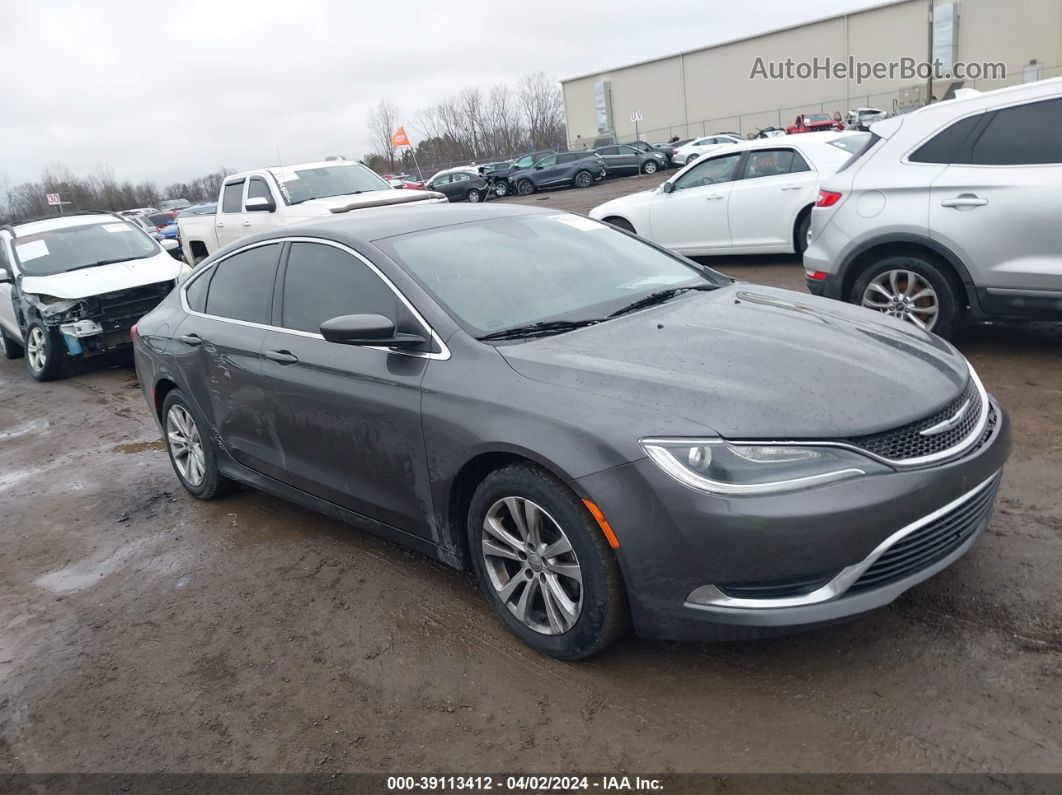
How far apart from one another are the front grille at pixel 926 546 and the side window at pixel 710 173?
25.5 feet

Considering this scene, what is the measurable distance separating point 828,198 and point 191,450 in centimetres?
498

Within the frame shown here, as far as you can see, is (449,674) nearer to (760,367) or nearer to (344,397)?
(344,397)

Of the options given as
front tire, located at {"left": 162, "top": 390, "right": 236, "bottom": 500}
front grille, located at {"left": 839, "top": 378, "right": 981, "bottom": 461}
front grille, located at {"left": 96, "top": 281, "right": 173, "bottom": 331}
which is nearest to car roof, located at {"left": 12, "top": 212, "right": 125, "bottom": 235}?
front grille, located at {"left": 96, "top": 281, "right": 173, "bottom": 331}

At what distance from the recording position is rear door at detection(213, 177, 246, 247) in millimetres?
12148

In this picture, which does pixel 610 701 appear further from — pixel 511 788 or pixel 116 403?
pixel 116 403

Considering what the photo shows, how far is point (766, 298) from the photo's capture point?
3963mm

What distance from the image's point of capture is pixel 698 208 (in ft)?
34.0

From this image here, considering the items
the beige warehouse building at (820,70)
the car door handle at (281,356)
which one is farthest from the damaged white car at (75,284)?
the beige warehouse building at (820,70)

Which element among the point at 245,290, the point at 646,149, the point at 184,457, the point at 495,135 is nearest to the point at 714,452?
the point at 245,290

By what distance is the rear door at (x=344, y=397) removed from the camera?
3.55 m

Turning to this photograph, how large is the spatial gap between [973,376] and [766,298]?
0.96 metres

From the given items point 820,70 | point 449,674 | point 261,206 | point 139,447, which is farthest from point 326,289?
point 820,70

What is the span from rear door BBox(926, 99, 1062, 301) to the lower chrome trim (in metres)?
3.48

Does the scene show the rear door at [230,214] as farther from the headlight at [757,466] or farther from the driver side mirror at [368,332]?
the headlight at [757,466]
